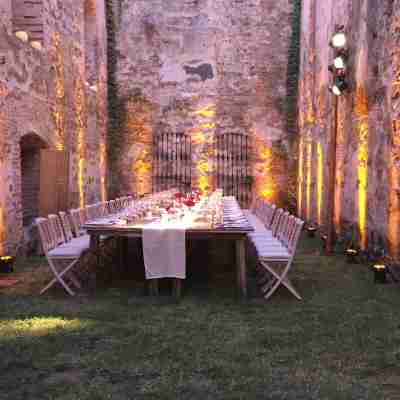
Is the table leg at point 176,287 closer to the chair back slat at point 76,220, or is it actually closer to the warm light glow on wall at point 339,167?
A: the chair back slat at point 76,220

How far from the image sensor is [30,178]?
8.71 metres

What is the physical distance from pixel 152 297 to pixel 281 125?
9.43 metres

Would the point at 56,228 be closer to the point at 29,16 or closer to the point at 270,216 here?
the point at 270,216

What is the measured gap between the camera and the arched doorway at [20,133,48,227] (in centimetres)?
855

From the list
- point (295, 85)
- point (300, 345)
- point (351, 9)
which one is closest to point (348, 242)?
point (351, 9)

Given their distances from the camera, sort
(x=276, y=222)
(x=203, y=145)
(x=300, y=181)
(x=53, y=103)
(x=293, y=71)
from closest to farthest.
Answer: (x=276, y=222) → (x=53, y=103) → (x=300, y=181) → (x=203, y=145) → (x=293, y=71)

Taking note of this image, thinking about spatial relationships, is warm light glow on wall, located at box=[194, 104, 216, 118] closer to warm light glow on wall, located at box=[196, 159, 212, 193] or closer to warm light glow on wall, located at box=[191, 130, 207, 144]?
warm light glow on wall, located at box=[191, 130, 207, 144]

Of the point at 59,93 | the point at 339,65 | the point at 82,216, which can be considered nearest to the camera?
the point at 82,216

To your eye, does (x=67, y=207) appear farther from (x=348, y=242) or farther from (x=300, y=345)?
(x=300, y=345)

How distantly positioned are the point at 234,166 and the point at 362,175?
612cm

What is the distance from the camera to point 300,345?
374 cm

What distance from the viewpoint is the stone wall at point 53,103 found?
6.95 m

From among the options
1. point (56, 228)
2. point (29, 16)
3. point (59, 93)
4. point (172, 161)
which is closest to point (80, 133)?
point (59, 93)

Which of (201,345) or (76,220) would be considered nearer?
(201,345)
